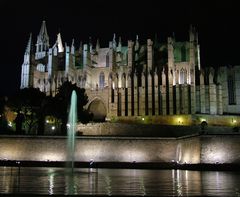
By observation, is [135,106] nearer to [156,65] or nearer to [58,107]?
[156,65]

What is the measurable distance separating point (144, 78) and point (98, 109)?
10.0 m

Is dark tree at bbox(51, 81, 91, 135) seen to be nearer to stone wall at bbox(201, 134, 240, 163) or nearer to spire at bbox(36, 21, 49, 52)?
stone wall at bbox(201, 134, 240, 163)

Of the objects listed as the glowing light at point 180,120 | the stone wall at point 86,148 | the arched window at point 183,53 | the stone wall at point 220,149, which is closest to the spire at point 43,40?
the arched window at point 183,53

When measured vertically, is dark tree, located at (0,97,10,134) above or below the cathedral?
below

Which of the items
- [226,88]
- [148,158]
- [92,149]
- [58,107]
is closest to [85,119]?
[58,107]

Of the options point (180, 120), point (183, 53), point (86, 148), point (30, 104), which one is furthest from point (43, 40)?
point (86, 148)

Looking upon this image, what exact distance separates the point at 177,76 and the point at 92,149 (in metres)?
25.3

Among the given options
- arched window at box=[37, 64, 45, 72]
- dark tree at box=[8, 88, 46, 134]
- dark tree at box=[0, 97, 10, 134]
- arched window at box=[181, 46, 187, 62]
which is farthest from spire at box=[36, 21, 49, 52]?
dark tree at box=[8, 88, 46, 134]

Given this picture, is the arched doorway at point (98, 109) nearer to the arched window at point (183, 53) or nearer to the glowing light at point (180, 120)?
the glowing light at point (180, 120)

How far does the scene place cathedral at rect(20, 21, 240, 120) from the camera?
58625mm

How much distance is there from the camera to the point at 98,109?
65750 mm

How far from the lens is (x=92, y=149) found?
3988cm

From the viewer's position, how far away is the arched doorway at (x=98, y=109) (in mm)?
65125

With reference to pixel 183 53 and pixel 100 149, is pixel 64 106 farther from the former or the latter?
pixel 183 53
